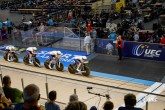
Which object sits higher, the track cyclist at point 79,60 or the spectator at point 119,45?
the spectator at point 119,45

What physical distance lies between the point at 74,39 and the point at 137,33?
4.47 m

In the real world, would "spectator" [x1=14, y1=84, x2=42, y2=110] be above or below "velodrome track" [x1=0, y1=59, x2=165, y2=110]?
above

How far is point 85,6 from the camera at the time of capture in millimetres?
34125

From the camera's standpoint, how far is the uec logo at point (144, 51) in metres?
16.8

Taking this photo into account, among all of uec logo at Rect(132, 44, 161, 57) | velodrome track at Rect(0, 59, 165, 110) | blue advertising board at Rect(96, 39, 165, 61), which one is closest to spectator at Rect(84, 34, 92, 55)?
blue advertising board at Rect(96, 39, 165, 61)

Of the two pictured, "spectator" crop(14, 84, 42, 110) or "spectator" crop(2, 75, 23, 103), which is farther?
"spectator" crop(2, 75, 23, 103)

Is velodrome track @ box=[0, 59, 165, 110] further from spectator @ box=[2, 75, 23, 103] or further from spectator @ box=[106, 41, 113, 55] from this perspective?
spectator @ box=[106, 41, 113, 55]

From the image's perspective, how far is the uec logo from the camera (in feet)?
55.1

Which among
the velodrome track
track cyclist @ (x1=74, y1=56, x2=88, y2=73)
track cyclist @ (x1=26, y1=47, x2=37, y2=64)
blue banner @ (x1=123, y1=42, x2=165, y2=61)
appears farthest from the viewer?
track cyclist @ (x1=26, y1=47, x2=37, y2=64)

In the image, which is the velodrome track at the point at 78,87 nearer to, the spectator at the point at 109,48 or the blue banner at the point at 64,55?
the spectator at the point at 109,48

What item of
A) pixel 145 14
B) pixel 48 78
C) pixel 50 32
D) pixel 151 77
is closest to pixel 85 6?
pixel 145 14

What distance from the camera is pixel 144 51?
675 inches

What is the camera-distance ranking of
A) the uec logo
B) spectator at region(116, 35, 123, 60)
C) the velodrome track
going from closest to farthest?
1. the velodrome track
2. the uec logo
3. spectator at region(116, 35, 123, 60)

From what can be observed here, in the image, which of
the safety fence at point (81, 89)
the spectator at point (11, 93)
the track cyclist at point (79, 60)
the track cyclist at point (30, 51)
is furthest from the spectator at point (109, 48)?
the spectator at point (11, 93)
